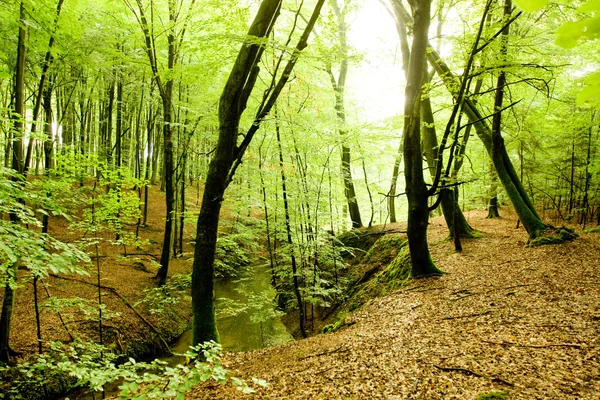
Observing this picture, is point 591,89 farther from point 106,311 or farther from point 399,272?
point 106,311

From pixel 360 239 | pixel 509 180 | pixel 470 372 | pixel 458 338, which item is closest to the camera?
pixel 470 372

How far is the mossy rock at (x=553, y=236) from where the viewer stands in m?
7.55

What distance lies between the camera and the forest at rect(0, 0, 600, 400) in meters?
3.60

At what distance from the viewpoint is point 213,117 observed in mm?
11086

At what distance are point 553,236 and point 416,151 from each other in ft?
14.0

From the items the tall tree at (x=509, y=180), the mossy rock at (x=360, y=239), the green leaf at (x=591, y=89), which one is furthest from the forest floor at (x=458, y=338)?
the mossy rock at (x=360, y=239)

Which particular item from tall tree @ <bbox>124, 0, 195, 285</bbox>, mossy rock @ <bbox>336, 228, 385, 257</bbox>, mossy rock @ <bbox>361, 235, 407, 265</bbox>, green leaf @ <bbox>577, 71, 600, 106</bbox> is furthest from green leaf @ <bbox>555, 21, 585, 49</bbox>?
mossy rock @ <bbox>336, 228, 385, 257</bbox>

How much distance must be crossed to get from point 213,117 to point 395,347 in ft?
31.2

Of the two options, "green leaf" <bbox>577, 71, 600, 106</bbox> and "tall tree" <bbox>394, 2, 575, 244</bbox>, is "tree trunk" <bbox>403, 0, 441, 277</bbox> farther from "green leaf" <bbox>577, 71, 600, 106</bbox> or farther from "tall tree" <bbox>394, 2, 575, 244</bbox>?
"green leaf" <bbox>577, 71, 600, 106</bbox>

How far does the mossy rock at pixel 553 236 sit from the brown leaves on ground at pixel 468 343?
9.8 inches

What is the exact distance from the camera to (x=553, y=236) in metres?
7.69

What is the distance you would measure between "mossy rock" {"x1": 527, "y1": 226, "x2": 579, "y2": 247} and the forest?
0.05 meters

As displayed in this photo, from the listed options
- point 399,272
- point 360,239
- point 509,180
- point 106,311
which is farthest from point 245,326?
point 509,180

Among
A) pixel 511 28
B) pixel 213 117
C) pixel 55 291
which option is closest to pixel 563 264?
pixel 511 28
